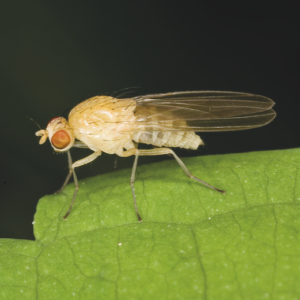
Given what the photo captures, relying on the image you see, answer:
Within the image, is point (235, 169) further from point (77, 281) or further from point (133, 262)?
point (77, 281)

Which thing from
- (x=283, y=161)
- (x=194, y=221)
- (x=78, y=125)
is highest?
(x=78, y=125)

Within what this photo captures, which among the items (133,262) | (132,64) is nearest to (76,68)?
(132,64)

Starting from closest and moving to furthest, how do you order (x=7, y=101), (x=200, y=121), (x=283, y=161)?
1. (x=283, y=161)
2. (x=200, y=121)
3. (x=7, y=101)

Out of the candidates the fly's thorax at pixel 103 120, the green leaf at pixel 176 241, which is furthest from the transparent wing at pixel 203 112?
the green leaf at pixel 176 241

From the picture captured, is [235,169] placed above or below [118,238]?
below

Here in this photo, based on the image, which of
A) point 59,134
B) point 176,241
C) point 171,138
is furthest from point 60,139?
point 176,241

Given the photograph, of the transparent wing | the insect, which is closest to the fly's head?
the insect

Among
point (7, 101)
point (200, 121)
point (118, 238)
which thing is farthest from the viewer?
point (7, 101)
